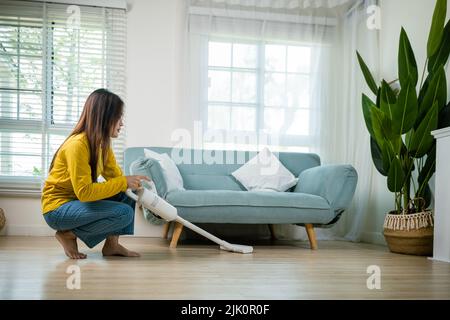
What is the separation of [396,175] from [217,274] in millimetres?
1467

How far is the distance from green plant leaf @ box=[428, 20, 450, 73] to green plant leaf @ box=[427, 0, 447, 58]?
0.14 feet

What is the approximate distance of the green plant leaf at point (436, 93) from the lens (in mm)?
2779

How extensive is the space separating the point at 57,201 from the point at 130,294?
0.94 meters

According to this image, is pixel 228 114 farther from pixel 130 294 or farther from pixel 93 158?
pixel 130 294

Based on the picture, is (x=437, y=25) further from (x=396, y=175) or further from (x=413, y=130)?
(x=396, y=175)

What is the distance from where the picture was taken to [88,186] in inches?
83.1

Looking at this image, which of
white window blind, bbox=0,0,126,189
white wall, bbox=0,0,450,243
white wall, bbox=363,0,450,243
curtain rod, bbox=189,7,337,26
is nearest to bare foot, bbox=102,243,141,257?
white wall, bbox=0,0,450,243

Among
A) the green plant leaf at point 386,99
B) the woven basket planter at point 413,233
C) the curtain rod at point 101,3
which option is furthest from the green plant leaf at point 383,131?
the curtain rod at point 101,3

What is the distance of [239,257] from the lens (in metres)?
2.53

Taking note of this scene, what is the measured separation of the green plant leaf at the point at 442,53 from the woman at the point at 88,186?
6.11ft

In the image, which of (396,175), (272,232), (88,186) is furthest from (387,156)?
(88,186)

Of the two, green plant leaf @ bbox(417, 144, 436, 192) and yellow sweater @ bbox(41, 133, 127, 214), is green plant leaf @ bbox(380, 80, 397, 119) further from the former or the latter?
yellow sweater @ bbox(41, 133, 127, 214)

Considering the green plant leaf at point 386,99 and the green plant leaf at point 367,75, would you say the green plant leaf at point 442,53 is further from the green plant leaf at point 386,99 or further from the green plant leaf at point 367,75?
the green plant leaf at point 367,75

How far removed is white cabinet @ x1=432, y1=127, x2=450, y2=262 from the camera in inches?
101
